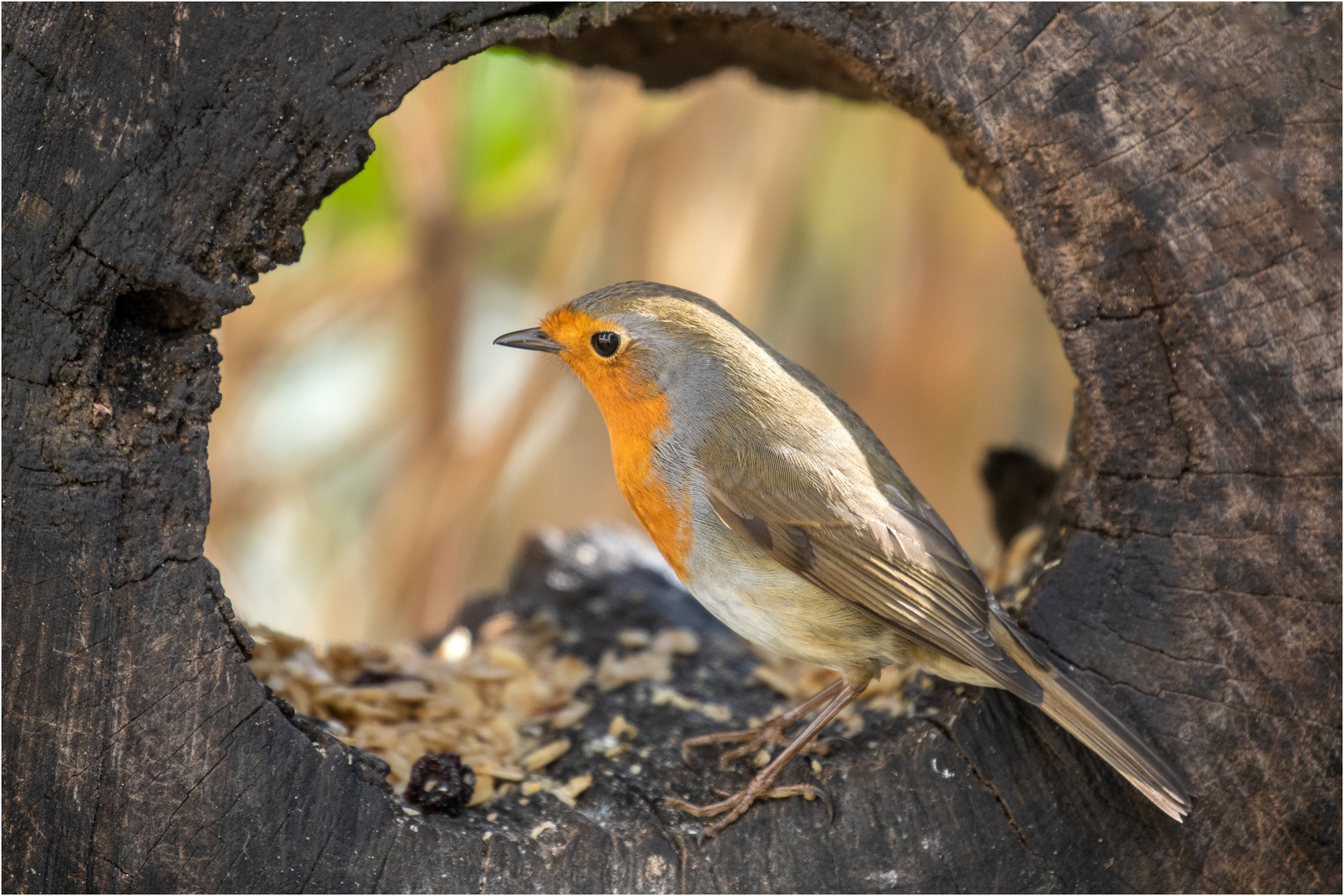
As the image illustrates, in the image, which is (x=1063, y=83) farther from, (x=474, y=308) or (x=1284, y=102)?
(x=474, y=308)

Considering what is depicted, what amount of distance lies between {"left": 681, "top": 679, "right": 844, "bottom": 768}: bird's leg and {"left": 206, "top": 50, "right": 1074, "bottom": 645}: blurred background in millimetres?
1808

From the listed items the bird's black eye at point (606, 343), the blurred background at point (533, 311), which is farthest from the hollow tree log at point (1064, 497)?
the blurred background at point (533, 311)

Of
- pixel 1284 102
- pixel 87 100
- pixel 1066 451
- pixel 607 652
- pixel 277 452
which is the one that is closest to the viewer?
pixel 87 100

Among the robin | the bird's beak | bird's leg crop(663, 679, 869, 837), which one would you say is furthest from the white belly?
the bird's beak

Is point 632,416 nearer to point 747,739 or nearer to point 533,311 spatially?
point 747,739

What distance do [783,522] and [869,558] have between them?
0.66ft

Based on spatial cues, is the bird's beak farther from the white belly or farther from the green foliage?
the green foliage

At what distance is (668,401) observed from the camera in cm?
260

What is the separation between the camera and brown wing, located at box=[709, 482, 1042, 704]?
2.37m

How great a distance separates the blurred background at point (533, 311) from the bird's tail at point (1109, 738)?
2425 millimetres

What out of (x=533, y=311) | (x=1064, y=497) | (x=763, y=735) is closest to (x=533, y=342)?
(x=763, y=735)

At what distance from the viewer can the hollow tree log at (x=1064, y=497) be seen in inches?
81.5

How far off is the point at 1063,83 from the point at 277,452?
3832 mm

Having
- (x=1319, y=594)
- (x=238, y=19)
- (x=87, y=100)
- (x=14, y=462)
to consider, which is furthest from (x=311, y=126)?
(x=1319, y=594)
